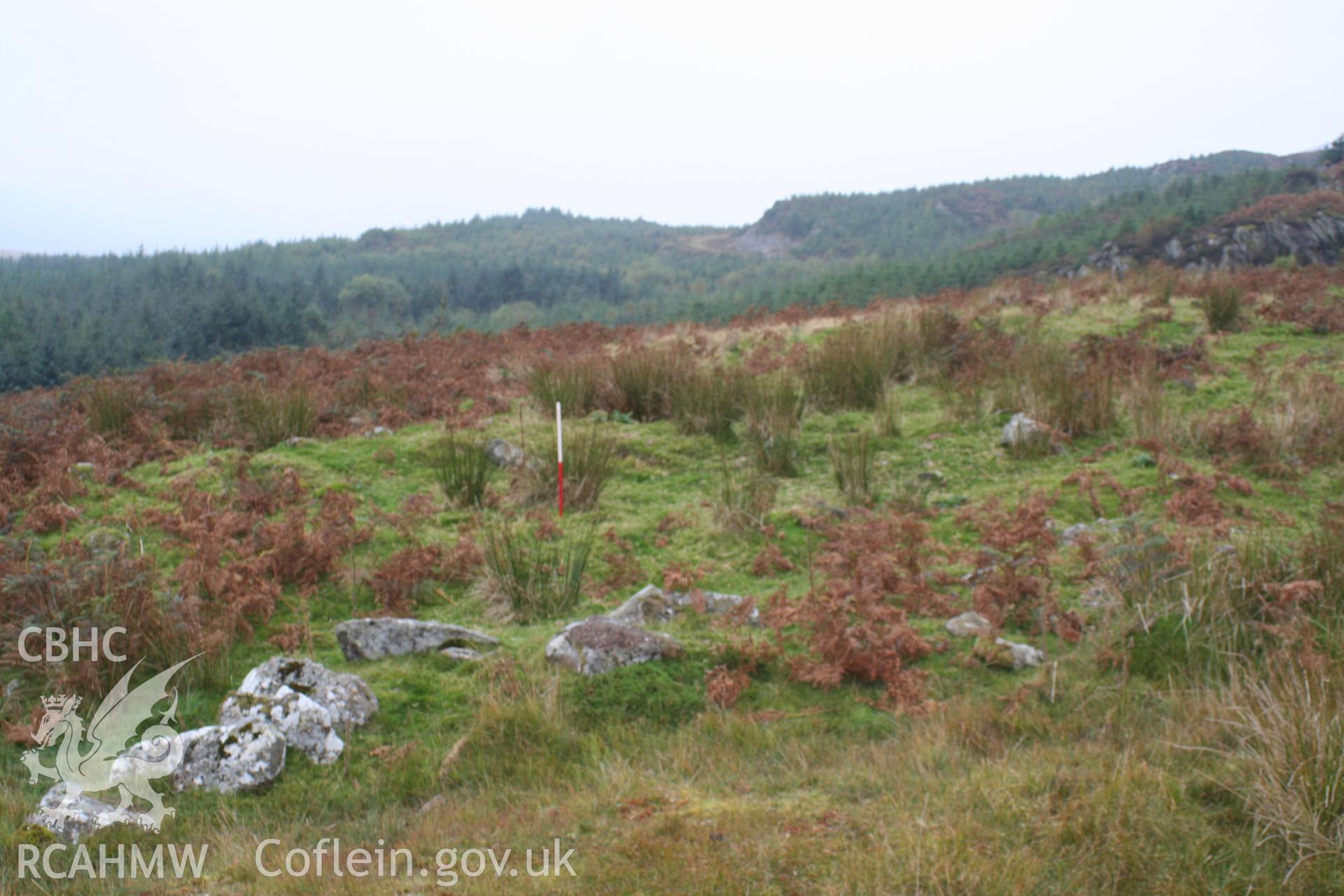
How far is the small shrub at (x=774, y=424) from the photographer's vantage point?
21.8ft

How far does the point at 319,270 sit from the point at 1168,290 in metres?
69.8

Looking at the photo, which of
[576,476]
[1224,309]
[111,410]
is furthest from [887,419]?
[111,410]

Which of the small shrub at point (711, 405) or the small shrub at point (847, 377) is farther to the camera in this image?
the small shrub at point (847, 377)

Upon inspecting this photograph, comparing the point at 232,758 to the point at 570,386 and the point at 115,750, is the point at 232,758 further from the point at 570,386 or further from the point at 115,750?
the point at 570,386

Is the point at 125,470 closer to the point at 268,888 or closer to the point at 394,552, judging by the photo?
the point at 394,552

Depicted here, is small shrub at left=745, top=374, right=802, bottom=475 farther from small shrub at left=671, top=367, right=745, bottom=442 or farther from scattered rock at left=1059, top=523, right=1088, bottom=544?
scattered rock at left=1059, top=523, right=1088, bottom=544

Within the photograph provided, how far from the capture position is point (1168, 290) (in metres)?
11.2

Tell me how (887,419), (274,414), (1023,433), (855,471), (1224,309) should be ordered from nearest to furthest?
(855,471) < (1023,433) < (887,419) < (274,414) < (1224,309)

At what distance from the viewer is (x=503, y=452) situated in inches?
276

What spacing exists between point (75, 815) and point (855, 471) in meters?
4.65

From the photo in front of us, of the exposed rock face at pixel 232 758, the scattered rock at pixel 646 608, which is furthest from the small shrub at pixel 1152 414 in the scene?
the exposed rock face at pixel 232 758

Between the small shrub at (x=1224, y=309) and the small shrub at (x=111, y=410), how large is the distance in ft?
37.6

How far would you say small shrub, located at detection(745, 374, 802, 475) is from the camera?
21.8 ft

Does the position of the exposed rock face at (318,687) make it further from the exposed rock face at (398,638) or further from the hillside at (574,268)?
the hillside at (574,268)
